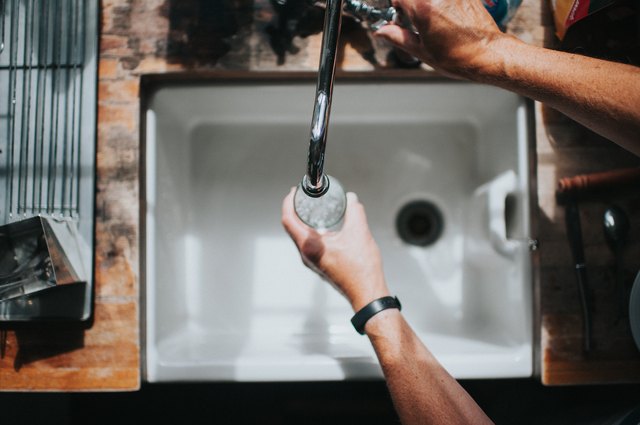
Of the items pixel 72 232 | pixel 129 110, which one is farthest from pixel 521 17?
pixel 72 232

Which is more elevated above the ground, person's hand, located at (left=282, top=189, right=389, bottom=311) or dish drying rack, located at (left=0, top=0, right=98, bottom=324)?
dish drying rack, located at (left=0, top=0, right=98, bottom=324)

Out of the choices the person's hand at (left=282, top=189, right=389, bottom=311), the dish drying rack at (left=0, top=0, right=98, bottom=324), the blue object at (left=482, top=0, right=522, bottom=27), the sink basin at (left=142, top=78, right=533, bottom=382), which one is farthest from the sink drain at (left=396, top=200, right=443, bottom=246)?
the dish drying rack at (left=0, top=0, right=98, bottom=324)

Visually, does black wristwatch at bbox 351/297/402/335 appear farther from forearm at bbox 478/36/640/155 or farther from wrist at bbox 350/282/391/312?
forearm at bbox 478/36/640/155

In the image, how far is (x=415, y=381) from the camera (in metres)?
0.54

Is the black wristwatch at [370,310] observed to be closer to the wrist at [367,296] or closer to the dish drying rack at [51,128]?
the wrist at [367,296]

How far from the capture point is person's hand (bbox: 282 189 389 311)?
589 mm

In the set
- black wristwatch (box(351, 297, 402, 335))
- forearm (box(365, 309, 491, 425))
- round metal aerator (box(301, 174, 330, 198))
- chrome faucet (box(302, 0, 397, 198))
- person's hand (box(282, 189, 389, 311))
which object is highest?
chrome faucet (box(302, 0, 397, 198))

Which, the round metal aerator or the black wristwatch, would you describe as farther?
the black wristwatch

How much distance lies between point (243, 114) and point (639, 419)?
0.69 metres

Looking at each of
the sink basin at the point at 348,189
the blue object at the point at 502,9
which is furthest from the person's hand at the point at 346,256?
the blue object at the point at 502,9

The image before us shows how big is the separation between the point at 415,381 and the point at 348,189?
0.37 meters

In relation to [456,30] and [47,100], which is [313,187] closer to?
[456,30]

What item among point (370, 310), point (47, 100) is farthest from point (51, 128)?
point (370, 310)

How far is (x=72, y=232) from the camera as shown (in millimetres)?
585
